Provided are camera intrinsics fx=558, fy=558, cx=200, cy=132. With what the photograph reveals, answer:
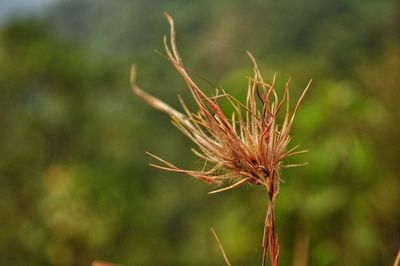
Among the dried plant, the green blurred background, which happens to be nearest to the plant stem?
the dried plant

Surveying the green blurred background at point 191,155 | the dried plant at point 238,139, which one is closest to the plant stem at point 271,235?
the dried plant at point 238,139

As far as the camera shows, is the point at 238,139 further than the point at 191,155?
No

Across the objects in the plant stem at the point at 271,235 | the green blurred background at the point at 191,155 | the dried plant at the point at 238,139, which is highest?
the dried plant at the point at 238,139

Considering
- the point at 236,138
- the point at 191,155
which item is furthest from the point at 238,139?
the point at 191,155

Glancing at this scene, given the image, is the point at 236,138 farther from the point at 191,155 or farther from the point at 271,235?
the point at 191,155

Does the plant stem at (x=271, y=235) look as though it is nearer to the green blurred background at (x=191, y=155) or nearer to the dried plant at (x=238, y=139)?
the dried plant at (x=238, y=139)

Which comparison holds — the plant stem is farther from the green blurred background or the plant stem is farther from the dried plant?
the green blurred background

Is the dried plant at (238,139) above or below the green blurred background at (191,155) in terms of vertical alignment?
above
